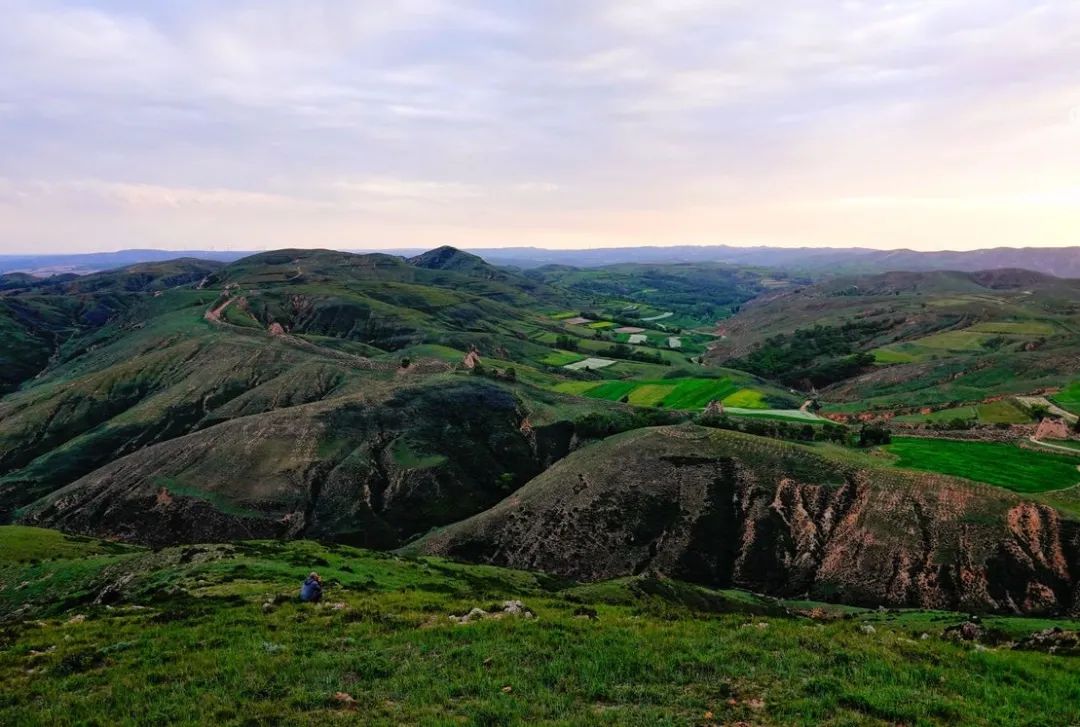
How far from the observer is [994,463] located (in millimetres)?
86062

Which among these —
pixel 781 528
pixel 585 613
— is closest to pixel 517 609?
pixel 585 613

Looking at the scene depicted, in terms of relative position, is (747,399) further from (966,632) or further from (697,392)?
(966,632)

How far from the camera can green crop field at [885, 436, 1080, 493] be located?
7856 centimetres

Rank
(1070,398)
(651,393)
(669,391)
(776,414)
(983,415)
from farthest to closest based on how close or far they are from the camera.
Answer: (669,391) < (651,393) < (776,414) < (1070,398) < (983,415)

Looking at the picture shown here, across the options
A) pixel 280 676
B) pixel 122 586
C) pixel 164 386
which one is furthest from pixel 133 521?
pixel 280 676

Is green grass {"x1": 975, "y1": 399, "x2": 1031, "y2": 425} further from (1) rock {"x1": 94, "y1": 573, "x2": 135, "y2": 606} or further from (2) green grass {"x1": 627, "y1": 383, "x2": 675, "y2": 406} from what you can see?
(1) rock {"x1": 94, "y1": 573, "x2": 135, "y2": 606}

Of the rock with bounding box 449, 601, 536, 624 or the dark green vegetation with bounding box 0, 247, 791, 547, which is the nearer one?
the rock with bounding box 449, 601, 536, 624

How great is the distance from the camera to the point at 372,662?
75.4ft

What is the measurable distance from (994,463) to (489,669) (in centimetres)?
9391

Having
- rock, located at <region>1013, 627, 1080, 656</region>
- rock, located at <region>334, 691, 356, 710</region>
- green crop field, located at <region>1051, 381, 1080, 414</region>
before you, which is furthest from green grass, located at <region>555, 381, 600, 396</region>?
rock, located at <region>334, 691, 356, 710</region>

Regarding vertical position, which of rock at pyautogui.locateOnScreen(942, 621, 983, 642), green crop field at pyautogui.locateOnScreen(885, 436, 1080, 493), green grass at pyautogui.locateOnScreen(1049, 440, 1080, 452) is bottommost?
green crop field at pyautogui.locateOnScreen(885, 436, 1080, 493)

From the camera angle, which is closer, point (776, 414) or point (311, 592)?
point (311, 592)

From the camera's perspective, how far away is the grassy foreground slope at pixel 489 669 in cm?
1889

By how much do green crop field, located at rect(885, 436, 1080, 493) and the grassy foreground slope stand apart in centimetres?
6790
